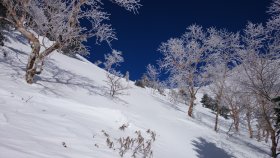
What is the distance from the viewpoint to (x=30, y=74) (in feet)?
36.1

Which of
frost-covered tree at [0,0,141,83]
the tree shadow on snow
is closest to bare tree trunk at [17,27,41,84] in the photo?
frost-covered tree at [0,0,141,83]

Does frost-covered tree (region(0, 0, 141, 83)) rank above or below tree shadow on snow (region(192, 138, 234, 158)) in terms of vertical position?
above

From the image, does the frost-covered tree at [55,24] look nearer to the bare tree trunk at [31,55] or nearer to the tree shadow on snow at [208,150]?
the bare tree trunk at [31,55]

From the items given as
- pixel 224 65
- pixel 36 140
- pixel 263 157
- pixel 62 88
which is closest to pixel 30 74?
pixel 62 88

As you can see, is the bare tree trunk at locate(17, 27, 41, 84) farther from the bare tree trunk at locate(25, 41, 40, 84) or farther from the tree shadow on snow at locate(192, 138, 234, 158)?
the tree shadow on snow at locate(192, 138, 234, 158)

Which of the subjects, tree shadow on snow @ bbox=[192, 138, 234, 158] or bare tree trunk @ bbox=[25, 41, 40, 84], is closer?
bare tree trunk @ bbox=[25, 41, 40, 84]

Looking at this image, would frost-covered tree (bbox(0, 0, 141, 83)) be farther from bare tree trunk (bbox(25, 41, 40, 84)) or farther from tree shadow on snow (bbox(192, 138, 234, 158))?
tree shadow on snow (bbox(192, 138, 234, 158))

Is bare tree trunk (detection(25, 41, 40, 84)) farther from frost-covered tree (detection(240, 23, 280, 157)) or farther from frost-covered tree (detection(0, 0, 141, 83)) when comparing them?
frost-covered tree (detection(240, 23, 280, 157))

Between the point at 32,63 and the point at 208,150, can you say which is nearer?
the point at 32,63

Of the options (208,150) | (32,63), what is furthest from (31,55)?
(208,150)

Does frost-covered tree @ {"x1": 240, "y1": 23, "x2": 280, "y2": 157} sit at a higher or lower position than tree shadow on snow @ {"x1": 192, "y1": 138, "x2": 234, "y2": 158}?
higher

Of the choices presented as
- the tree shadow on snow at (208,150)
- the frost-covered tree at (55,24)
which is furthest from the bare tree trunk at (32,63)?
the tree shadow on snow at (208,150)

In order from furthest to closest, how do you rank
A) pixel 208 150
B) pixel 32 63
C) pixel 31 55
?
1. pixel 208 150
2. pixel 32 63
3. pixel 31 55

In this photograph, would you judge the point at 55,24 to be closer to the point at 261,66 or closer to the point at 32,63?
the point at 32,63
